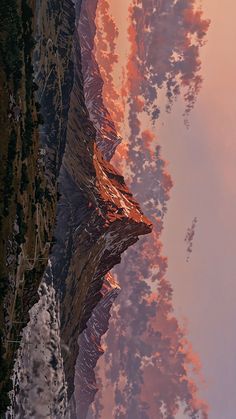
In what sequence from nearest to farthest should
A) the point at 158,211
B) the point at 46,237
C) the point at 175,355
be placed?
the point at 46,237, the point at 175,355, the point at 158,211

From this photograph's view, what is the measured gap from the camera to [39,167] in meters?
10.1

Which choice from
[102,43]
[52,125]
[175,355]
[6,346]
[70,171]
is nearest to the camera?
[6,346]

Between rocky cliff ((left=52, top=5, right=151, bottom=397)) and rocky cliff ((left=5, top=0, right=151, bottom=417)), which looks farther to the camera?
rocky cliff ((left=52, top=5, right=151, bottom=397))

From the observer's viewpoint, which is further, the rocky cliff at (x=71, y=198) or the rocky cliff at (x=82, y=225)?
the rocky cliff at (x=82, y=225)

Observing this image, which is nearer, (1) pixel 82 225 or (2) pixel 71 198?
(1) pixel 82 225

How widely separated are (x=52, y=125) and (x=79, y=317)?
741cm

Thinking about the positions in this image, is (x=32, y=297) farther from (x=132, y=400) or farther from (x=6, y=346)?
(x=132, y=400)

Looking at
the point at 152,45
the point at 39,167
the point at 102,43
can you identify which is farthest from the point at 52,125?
the point at 152,45

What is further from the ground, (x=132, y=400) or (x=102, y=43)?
(x=102, y=43)

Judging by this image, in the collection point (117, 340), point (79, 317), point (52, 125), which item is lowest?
point (79, 317)

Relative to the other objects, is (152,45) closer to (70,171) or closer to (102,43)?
(102,43)

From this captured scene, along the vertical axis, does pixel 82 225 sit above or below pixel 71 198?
below

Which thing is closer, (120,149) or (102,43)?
(102,43)


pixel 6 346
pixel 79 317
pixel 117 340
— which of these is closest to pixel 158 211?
pixel 117 340
